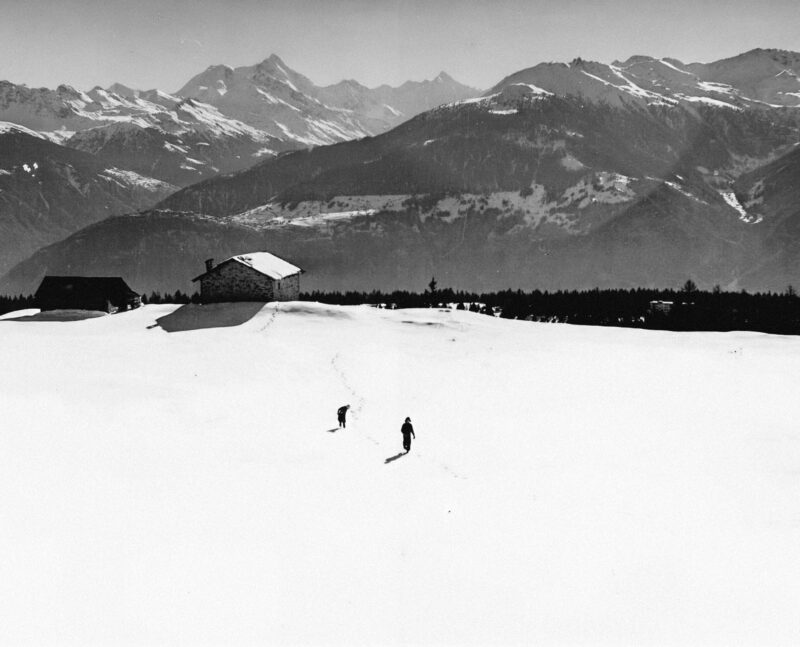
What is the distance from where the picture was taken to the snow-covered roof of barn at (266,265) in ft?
222

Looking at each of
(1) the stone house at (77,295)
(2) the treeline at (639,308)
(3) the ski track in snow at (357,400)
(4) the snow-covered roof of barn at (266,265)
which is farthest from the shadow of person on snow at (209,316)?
(2) the treeline at (639,308)

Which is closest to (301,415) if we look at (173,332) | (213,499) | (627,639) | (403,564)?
(213,499)

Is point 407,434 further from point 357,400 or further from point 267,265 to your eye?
point 267,265

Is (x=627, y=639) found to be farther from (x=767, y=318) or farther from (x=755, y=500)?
(x=767, y=318)

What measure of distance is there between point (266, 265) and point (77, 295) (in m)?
18.6

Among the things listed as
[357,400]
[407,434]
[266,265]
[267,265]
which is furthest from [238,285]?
[407,434]

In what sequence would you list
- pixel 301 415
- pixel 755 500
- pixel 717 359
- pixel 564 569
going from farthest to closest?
pixel 717 359 < pixel 301 415 < pixel 755 500 < pixel 564 569

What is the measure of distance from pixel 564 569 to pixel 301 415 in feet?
61.3

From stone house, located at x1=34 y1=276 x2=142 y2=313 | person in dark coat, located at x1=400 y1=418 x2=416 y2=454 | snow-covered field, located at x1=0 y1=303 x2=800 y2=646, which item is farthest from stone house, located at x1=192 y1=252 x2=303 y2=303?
person in dark coat, located at x1=400 y1=418 x2=416 y2=454

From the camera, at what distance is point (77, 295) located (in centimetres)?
7288

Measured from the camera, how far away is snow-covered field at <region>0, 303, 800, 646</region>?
45.2ft

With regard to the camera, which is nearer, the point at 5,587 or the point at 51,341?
the point at 5,587

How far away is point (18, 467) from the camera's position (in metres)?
19.9

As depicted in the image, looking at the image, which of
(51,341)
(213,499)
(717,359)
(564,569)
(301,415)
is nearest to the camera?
(564,569)
